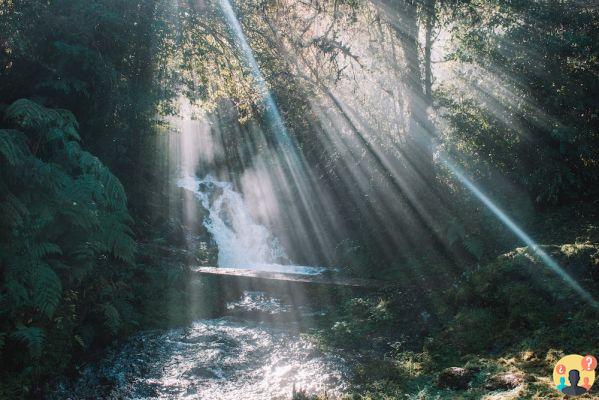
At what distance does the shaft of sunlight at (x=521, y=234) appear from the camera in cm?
617

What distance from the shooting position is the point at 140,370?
22.1ft

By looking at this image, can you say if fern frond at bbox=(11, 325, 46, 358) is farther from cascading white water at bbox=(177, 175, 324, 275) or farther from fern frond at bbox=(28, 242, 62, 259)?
cascading white water at bbox=(177, 175, 324, 275)

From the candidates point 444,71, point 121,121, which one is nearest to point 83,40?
point 121,121

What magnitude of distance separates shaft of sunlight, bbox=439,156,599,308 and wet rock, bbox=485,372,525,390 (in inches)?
74.1

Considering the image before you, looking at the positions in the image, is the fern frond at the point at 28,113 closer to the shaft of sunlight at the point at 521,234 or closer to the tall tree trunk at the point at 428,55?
the shaft of sunlight at the point at 521,234

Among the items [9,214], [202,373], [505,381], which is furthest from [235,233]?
[505,381]

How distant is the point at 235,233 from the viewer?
20.5 meters

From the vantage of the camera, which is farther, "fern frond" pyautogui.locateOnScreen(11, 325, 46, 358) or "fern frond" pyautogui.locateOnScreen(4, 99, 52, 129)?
"fern frond" pyautogui.locateOnScreen(4, 99, 52, 129)

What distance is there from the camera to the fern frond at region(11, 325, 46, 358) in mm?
5137

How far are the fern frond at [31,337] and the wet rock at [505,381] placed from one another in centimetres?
546

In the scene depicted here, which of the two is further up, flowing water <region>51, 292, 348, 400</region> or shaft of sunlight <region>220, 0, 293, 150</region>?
shaft of sunlight <region>220, 0, 293, 150</region>

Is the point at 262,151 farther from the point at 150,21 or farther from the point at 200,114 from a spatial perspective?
the point at 150,21

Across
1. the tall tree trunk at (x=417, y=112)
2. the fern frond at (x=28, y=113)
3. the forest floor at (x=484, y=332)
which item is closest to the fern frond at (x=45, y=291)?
the fern frond at (x=28, y=113)

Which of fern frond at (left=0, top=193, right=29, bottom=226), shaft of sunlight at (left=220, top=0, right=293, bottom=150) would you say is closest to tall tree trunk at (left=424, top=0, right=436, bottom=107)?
shaft of sunlight at (left=220, top=0, right=293, bottom=150)
